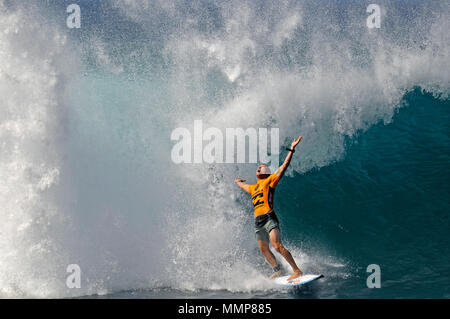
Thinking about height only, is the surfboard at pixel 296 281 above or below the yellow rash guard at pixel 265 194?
below

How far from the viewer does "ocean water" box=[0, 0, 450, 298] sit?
6.42 metres

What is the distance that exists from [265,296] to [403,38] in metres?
7.84

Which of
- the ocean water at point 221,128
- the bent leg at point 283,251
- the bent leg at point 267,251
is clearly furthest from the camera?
the ocean water at point 221,128

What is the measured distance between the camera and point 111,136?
7.94 meters

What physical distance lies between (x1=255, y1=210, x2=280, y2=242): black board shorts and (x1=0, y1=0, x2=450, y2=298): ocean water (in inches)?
26.1

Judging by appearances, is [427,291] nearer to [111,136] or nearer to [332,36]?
[111,136]

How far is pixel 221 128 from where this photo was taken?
8422mm

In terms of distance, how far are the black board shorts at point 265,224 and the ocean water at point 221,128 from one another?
66 cm

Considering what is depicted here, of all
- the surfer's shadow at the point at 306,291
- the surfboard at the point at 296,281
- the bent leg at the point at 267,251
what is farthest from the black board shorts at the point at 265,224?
the surfer's shadow at the point at 306,291

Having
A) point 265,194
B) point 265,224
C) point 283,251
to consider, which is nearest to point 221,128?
point 265,194

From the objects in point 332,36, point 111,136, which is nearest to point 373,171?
A: point 332,36

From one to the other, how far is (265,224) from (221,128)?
2998mm

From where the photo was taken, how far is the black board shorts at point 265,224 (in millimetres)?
5914

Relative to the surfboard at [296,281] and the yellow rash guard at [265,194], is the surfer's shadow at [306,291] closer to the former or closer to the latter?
the surfboard at [296,281]
